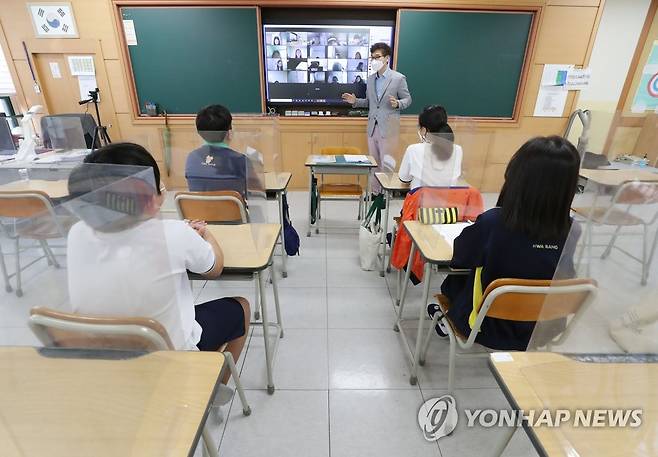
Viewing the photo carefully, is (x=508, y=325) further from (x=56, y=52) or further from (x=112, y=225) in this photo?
(x=56, y=52)

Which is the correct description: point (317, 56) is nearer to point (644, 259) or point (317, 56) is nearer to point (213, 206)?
point (213, 206)

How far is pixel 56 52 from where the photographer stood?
3982 millimetres

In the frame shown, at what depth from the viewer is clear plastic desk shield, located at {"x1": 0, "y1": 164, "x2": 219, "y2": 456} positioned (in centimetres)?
71

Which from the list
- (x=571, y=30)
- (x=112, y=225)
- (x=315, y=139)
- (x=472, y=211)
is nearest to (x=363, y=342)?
(x=472, y=211)

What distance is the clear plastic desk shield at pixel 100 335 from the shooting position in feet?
2.34

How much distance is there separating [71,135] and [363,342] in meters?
3.34

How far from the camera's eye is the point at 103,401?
0.77 meters

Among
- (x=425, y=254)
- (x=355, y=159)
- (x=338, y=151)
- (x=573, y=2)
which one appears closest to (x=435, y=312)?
(x=425, y=254)

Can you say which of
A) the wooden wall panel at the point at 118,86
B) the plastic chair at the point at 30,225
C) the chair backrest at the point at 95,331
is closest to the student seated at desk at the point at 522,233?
the chair backrest at the point at 95,331

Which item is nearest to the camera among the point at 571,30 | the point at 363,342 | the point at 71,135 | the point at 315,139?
the point at 363,342

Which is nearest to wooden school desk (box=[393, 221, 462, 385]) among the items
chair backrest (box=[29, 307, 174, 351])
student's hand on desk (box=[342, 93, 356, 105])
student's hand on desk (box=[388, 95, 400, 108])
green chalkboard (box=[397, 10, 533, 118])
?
chair backrest (box=[29, 307, 174, 351])

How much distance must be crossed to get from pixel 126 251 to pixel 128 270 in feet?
0.18

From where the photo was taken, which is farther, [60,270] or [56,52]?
[56,52]

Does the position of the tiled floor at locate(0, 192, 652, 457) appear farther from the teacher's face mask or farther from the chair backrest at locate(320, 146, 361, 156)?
the teacher's face mask
